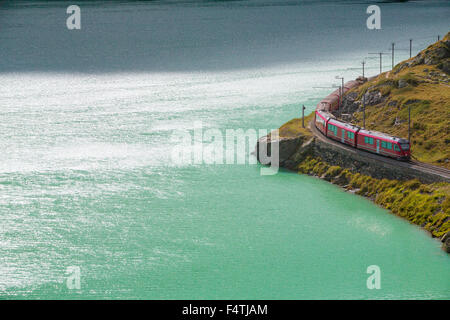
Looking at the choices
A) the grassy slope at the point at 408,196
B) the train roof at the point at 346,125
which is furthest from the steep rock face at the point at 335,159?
the train roof at the point at 346,125

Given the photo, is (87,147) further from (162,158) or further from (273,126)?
(273,126)

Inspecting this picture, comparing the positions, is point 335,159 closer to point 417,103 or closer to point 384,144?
point 384,144

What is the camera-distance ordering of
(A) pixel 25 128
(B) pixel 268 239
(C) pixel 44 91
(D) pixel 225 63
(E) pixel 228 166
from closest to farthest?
(B) pixel 268 239 < (E) pixel 228 166 < (A) pixel 25 128 < (C) pixel 44 91 < (D) pixel 225 63

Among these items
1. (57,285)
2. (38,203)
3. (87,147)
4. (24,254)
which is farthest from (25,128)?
(57,285)

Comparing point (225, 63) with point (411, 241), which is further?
point (225, 63)

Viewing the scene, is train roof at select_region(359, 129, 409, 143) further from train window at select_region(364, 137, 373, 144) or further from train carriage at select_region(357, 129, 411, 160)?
train window at select_region(364, 137, 373, 144)

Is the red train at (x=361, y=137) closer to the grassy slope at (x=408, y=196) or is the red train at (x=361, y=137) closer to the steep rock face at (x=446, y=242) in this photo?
the grassy slope at (x=408, y=196)

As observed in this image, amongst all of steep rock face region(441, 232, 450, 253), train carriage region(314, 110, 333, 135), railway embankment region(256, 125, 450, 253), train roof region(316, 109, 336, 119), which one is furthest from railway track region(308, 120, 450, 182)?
steep rock face region(441, 232, 450, 253)

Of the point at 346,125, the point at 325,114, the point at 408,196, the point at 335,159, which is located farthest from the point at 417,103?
the point at 408,196
